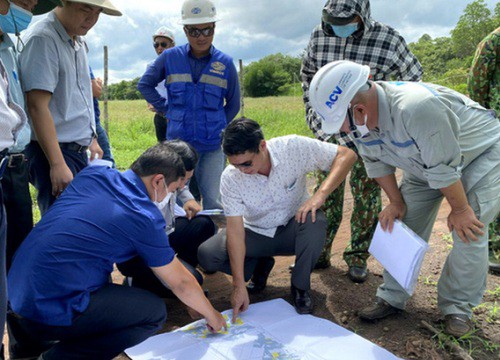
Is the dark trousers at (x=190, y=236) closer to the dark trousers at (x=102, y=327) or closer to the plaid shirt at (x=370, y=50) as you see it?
the dark trousers at (x=102, y=327)

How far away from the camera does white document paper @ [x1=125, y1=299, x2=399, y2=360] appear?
2209 millimetres

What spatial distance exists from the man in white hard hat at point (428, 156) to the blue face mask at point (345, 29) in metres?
0.78

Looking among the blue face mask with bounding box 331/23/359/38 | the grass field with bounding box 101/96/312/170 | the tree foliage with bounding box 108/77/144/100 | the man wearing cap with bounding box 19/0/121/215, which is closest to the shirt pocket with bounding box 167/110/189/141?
the man wearing cap with bounding box 19/0/121/215

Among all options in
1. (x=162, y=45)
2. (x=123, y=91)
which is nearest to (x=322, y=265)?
(x=162, y=45)

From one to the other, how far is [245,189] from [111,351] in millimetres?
1127

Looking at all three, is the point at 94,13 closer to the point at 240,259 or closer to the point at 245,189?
the point at 245,189

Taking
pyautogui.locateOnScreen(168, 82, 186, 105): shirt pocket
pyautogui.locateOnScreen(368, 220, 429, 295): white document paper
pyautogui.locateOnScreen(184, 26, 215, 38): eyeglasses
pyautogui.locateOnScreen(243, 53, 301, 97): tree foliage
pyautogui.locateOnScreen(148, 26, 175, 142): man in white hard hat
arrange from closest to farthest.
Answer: pyautogui.locateOnScreen(368, 220, 429, 295): white document paper
pyautogui.locateOnScreen(184, 26, 215, 38): eyeglasses
pyautogui.locateOnScreen(168, 82, 186, 105): shirt pocket
pyautogui.locateOnScreen(148, 26, 175, 142): man in white hard hat
pyautogui.locateOnScreen(243, 53, 301, 97): tree foliage

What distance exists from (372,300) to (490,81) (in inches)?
65.6

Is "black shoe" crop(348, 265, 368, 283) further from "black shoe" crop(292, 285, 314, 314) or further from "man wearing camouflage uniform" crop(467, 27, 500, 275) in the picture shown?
"man wearing camouflage uniform" crop(467, 27, 500, 275)

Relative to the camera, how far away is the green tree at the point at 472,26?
40.3 metres

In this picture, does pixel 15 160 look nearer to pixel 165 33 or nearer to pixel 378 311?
pixel 378 311

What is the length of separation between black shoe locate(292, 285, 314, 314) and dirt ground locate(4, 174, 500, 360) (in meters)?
0.08

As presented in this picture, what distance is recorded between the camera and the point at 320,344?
230 cm

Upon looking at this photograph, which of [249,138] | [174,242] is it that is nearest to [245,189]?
[249,138]
